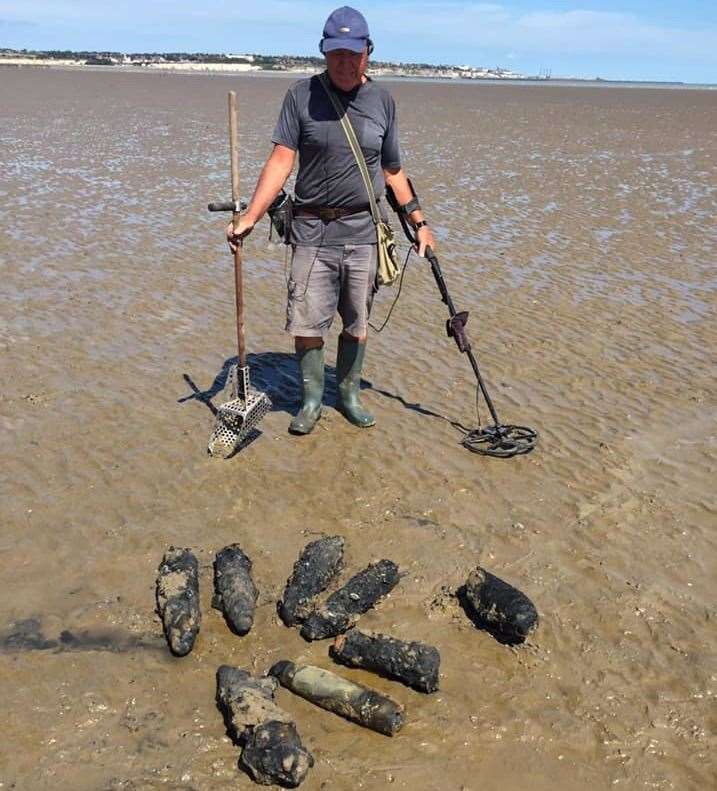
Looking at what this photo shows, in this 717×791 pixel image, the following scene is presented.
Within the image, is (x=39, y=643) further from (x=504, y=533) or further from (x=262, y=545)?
(x=504, y=533)

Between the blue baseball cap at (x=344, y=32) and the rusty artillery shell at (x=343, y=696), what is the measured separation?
12.4 feet

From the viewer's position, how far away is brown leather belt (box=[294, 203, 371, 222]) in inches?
231

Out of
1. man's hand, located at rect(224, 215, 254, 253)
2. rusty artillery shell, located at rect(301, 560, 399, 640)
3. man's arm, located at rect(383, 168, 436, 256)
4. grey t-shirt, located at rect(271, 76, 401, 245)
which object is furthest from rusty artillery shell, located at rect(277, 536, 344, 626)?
man's arm, located at rect(383, 168, 436, 256)

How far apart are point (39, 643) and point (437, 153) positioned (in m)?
21.2

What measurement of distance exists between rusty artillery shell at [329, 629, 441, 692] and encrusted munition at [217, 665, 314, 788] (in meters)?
0.42

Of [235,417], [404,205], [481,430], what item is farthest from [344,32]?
[481,430]

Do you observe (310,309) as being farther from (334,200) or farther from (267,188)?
(267,188)

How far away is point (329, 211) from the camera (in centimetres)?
586

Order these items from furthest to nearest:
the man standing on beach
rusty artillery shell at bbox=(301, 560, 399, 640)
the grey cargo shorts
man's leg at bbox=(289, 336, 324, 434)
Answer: man's leg at bbox=(289, 336, 324, 434) < the grey cargo shorts < the man standing on beach < rusty artillery shell at bbox=(301, 560, 399, 640)

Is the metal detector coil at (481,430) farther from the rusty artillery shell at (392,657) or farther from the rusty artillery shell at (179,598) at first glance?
the rusty artillery shell at (179,598)

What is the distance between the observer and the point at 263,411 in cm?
625

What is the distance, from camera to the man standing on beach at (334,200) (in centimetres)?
545

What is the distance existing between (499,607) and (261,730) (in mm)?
1475

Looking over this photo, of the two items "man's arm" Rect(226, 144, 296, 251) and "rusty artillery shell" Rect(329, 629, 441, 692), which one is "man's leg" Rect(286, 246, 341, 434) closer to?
Result: "man's arm" Rect(226, 144, 296, 251)
